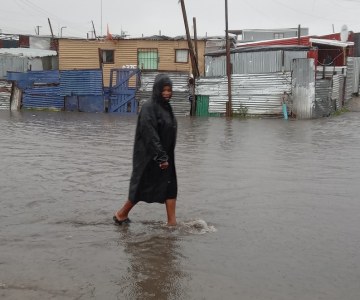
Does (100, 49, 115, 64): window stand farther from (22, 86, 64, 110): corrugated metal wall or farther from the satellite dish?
the satellite dish

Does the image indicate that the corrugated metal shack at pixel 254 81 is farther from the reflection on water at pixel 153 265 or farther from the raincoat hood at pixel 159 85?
the reflection on water at pixel 153 265

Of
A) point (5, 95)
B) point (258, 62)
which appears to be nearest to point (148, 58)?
point (5, 95)

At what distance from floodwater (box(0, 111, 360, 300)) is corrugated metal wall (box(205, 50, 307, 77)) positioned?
11.2 meters

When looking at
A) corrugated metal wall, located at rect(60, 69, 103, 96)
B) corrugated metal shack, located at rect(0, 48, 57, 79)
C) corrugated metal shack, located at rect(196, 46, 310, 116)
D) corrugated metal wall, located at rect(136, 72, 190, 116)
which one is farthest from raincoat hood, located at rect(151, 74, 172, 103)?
corrugated metal shack, located at rect(0, 48, 57, 79)

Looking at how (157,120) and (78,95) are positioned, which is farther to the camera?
(78,95)

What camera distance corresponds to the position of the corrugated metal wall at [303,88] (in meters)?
19.8

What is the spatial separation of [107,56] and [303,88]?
46.8ft

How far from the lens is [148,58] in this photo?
98.0 ft

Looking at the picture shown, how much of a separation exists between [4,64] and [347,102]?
2170 centimetres

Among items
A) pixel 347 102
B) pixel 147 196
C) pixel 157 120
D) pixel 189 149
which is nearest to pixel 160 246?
pixel 147 196

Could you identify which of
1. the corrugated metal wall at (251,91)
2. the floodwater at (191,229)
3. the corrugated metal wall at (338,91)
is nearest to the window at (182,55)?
the corrugated metal wall at (251,91)

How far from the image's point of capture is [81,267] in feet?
13.6

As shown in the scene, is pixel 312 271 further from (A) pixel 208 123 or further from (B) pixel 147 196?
(A) pixel 208 123

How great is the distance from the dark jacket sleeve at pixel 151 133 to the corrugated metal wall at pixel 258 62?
1674 cm
